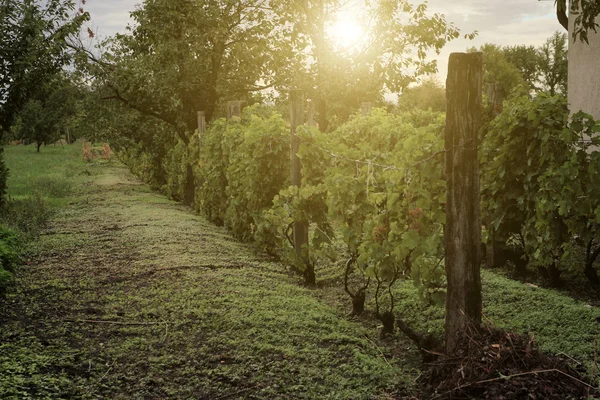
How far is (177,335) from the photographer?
5816 mm

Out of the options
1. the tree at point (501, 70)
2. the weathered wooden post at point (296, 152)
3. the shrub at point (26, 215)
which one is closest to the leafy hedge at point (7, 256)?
the shrub at point (26, 215)

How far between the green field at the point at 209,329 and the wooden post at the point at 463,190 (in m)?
0.77

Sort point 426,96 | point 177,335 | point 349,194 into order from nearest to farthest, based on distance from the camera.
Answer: point 177,335
point 349,194
point 426,96

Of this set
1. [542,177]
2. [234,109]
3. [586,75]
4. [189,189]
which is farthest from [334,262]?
[189,189]

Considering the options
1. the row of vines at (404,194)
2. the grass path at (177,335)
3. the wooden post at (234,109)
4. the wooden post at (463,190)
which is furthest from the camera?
the wooden post at (234,109)

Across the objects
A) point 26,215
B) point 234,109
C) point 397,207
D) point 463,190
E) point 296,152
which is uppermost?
point 234,109

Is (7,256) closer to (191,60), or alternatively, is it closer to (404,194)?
(404,194)

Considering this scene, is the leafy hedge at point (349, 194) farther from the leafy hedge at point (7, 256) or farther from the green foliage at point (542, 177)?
the leafy hedge at point (7, 256)

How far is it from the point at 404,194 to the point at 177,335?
251cm

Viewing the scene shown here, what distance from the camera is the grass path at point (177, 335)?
4668 mm

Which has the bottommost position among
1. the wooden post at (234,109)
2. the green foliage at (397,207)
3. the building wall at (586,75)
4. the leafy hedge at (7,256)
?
the leafy hedge at (7,256)

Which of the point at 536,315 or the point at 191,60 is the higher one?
the point at 191,60

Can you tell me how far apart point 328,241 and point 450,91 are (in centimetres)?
403

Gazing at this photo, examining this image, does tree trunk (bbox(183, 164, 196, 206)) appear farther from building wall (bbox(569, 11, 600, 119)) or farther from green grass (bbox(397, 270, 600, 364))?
green grass (bbox(397, 270, 600, 364))
